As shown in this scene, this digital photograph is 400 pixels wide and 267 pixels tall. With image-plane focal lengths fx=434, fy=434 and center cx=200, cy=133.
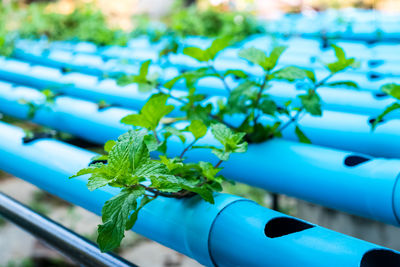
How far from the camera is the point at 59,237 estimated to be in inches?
42.4

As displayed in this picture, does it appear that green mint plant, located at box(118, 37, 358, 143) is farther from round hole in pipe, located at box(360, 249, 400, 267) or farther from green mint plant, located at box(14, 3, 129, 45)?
green mint plant, located at box(14, 3, 129, 45)

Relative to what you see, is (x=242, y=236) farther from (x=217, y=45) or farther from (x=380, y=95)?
(x=380, y=95)

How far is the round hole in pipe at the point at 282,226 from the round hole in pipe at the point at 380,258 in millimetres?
132

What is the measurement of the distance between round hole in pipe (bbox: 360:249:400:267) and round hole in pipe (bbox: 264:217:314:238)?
0.43 feet

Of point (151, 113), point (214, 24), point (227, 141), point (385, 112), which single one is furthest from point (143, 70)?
point (214, 24)

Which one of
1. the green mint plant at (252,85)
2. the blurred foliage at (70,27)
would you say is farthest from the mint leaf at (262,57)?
the blurred foliage at (70,27)

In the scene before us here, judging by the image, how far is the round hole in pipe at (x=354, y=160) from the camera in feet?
3.63

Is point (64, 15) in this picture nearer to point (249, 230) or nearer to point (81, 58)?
point (81, 58)

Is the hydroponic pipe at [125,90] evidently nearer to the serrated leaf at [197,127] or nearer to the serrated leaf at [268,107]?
the serrated leaf at [268,107]

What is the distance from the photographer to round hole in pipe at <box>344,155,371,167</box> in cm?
111

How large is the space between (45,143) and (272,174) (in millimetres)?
727

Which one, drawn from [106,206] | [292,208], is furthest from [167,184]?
[292,208]

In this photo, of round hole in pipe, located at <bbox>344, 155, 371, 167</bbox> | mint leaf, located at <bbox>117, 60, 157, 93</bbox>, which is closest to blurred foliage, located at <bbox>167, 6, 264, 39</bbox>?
mint leaf, located at <bbox>117, 60, 157, 93</bbox>

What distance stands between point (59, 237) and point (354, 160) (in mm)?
771
